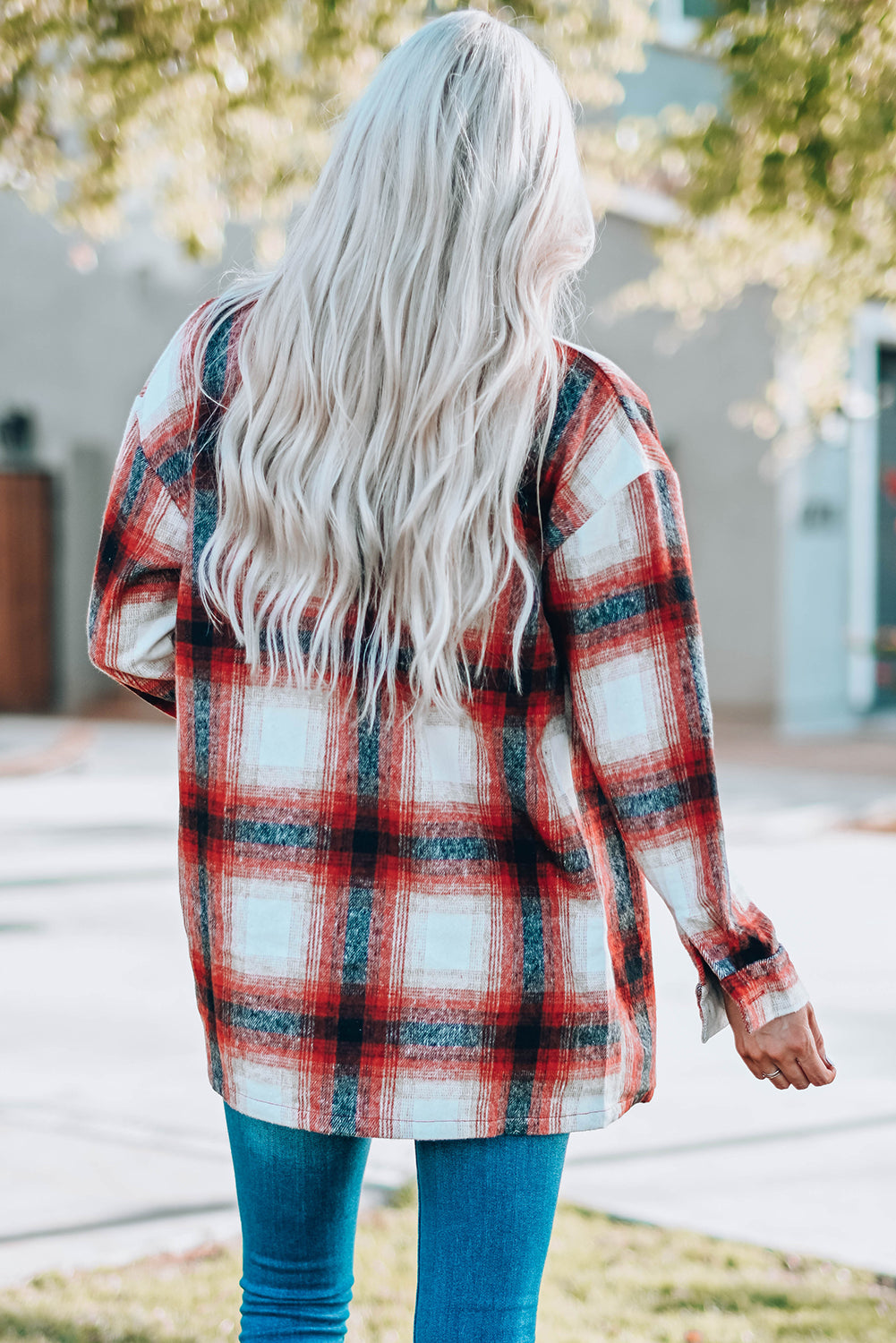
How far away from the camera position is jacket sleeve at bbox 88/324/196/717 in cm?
150

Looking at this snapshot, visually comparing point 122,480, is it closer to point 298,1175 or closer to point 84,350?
point 298,1175

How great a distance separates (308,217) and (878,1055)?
3.45 meters

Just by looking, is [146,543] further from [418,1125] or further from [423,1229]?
[423,1229]

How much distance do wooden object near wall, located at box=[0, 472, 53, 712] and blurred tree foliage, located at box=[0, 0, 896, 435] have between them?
841 cm

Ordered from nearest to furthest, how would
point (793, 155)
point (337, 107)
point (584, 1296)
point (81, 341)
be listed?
point (584, 1296) < point (337, 107) < point (793, 155) < point (81, 341)

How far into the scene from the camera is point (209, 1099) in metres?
3.68

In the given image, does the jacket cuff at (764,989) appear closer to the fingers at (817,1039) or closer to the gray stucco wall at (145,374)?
the fingers at (817,1039)

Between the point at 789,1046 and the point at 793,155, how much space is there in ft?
12.8

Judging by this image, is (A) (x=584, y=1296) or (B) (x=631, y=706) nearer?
(B) (x=631, y=706)

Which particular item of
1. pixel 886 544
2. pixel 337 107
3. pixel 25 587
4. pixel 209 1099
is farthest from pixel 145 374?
pixel 209 1099

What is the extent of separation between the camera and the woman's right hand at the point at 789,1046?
4.72 feet

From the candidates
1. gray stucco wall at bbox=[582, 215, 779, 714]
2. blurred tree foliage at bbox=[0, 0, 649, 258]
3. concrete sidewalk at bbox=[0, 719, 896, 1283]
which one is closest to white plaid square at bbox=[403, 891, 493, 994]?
concrete sidewalk at bbox=[0, 719, 896, 1283]

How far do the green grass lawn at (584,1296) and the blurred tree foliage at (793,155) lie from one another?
10.6 ft

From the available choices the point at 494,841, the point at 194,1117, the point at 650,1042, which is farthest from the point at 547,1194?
the point at 194,1117
